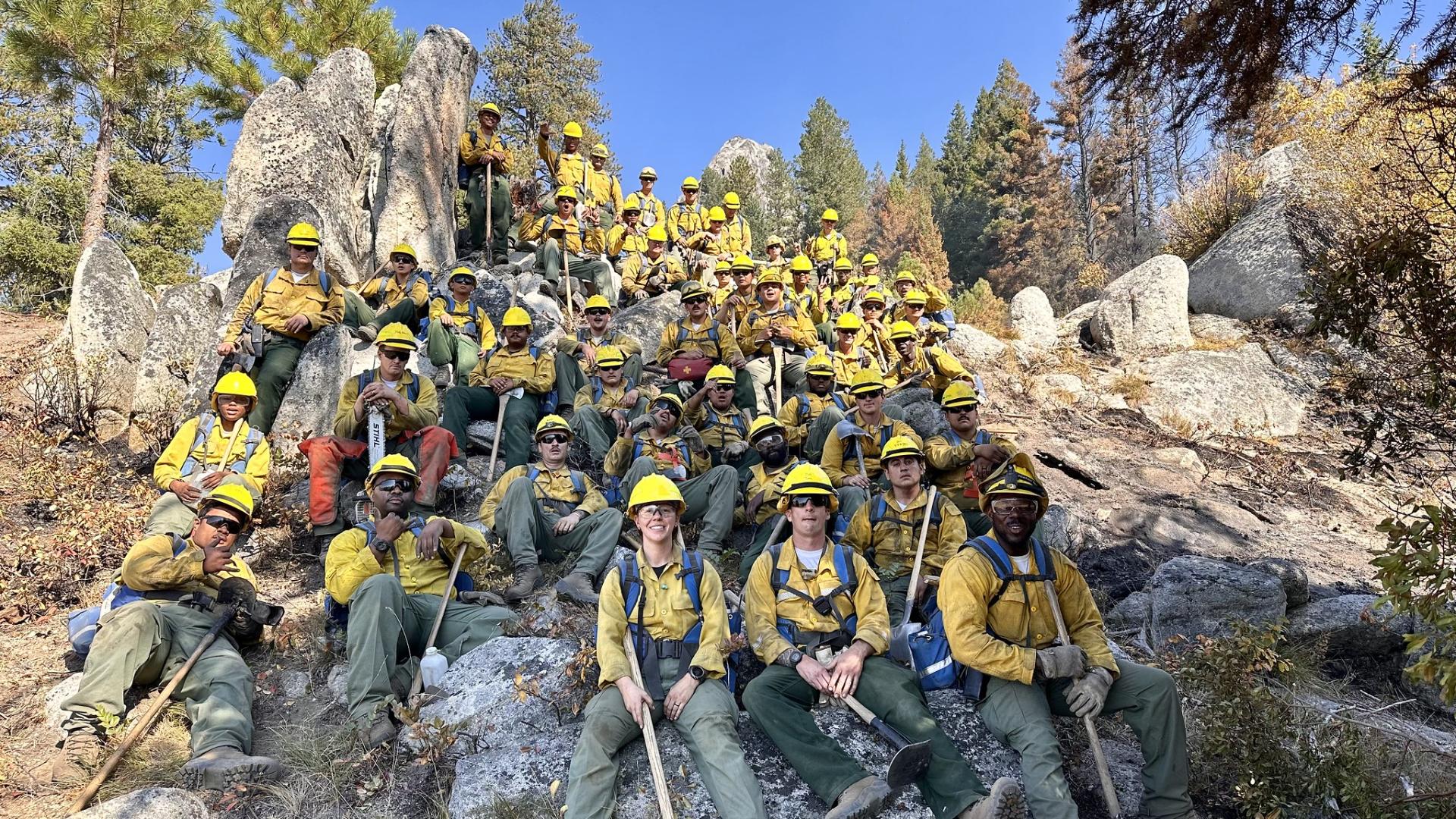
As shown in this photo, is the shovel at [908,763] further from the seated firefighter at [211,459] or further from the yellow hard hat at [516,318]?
the yellow hard hat at [516,318]

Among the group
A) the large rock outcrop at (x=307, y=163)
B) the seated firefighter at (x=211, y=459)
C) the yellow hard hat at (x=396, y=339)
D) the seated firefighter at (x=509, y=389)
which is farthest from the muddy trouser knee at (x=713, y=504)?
the large rock outcrop at (x=307, y=163)

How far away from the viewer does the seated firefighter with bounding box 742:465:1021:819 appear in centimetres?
414

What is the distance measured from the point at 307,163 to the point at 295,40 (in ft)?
25.5

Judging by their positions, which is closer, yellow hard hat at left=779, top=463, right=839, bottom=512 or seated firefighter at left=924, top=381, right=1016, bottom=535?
yellow hard hat at left=779, top=463, right=839, bottom=512

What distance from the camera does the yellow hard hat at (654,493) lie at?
508 cm

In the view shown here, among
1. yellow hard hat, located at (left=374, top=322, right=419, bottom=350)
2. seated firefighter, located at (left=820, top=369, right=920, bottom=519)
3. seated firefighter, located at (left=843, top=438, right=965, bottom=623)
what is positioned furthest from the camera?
seated firefighter, located at (left=820, top=369, right=920, bottom=519)

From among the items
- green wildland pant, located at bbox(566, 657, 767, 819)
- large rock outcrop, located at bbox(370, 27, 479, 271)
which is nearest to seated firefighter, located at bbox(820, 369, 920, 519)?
green wildland pant, located at bbox(566, 657, 767, 819)

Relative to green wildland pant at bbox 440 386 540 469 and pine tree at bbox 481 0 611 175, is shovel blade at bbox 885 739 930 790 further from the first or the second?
pine tree at bbox 481 0 611 175

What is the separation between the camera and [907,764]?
4086 mm

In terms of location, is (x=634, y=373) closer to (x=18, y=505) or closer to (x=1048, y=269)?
(x=18, y=505)

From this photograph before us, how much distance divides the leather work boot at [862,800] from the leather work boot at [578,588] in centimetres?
272

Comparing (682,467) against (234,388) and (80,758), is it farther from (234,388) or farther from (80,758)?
(80,758)

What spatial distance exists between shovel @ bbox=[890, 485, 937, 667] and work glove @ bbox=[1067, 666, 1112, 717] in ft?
3.33

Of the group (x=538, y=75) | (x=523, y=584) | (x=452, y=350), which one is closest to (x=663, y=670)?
(x=523, y=584)
